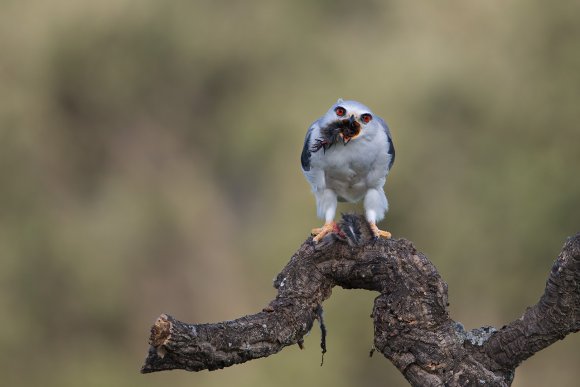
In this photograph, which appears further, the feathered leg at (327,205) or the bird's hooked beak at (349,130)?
the feathered leg at (327,205)

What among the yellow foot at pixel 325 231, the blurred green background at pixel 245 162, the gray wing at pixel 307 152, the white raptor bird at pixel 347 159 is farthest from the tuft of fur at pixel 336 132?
the blurred green background at pixel 245 162

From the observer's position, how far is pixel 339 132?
16.0 ft

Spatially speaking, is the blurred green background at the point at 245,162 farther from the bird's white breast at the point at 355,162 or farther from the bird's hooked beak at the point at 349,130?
the bird's hooked beak at the point at 349,130

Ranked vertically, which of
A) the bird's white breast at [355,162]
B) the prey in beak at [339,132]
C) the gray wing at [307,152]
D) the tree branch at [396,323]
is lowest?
the tree branch at [396,323]

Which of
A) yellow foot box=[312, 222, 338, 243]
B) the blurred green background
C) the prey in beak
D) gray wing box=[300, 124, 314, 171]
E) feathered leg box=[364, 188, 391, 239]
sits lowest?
yellow foot box=[312, 222, 338, 243]

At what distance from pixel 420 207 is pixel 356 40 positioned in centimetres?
292

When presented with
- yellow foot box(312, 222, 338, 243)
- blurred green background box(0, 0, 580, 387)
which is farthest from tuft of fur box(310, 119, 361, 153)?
blurred green background box(0, 0, 580, 387)

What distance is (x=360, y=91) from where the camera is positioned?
12922mm

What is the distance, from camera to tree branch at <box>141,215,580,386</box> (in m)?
3.93

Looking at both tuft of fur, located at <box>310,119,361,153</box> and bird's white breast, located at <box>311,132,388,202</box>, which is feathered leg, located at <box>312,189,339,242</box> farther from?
tuft of fur, located at <box>310,119,361,153</box>

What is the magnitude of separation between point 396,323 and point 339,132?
1005mm

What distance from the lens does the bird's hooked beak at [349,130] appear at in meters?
4.86

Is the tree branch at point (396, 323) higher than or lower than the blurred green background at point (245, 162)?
lower

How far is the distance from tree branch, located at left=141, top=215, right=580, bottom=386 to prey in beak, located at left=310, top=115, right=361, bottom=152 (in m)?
0.43
